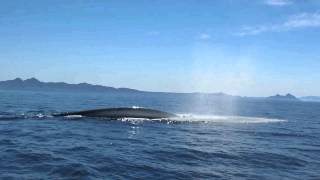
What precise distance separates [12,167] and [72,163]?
3006mm

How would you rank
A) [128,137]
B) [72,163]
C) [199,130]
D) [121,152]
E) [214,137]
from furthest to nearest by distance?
[199,130] < [214,137] < [128,137] < [121,152] < [72,163]

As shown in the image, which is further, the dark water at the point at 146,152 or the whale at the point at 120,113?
the whale at the point at 120,113

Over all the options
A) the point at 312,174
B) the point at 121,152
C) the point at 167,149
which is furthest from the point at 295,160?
the point at 121,152

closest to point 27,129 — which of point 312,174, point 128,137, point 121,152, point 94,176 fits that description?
point 128,137

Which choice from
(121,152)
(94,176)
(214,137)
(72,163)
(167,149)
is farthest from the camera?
(214,137)

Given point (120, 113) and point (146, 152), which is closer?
point (146, 152)

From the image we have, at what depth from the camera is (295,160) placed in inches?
1196

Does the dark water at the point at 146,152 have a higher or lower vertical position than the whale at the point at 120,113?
lower

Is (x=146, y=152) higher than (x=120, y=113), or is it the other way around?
(x=120, y=113)

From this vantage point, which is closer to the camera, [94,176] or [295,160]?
[94,176]

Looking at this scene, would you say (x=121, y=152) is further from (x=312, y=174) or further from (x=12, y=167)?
(x=312, y=174)

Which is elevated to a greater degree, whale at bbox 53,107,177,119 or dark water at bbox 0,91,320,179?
whale at bbox 53,107,177,119

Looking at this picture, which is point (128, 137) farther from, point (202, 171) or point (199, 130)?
point (202, 171)

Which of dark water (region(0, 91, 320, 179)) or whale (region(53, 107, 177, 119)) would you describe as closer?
dark water (region(0, 91, 320, 179))
